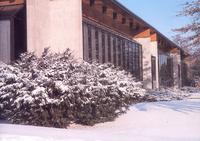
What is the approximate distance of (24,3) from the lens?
16531 mm

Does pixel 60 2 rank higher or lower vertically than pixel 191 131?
higher

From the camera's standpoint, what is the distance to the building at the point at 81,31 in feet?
54.2

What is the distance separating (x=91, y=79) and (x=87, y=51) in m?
5.84

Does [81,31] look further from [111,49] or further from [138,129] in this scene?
[138,129]

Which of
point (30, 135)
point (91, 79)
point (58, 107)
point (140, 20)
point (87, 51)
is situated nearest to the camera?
point (30, 135)

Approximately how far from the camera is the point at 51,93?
11938mm

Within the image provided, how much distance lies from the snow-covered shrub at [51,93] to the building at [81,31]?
320 centimetres

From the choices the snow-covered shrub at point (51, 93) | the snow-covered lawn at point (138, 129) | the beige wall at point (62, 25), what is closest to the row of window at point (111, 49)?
the beige wall at point (62, 25)

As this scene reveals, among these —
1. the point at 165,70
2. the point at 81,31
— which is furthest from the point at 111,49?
the point at 165,70

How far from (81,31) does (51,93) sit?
6.24 meters

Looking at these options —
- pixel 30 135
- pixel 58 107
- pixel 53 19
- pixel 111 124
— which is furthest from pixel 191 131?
pixel 53 19

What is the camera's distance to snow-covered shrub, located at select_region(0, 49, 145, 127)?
1184 centimetres

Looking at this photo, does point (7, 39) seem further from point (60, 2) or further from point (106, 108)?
point (106, 108)

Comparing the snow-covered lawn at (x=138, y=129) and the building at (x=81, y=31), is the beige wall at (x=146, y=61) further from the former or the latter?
the snow-covered lawn at (x=138, y=129)
